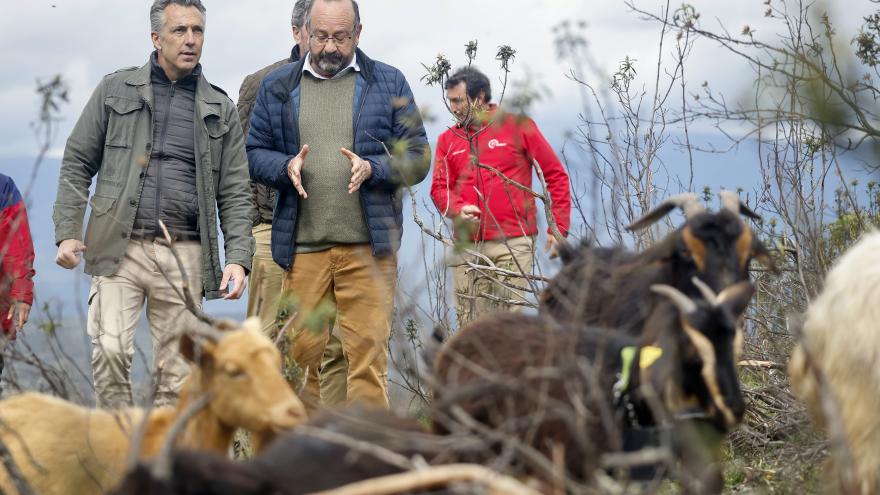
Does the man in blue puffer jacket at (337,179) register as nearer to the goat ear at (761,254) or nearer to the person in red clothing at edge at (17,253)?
the person in red clothing at edge at (17,253)

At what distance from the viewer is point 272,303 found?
9.41 meters

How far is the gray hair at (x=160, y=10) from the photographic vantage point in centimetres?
822

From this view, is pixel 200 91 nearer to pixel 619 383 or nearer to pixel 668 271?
pixel 668 271

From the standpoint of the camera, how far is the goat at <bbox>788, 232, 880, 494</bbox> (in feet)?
17.0

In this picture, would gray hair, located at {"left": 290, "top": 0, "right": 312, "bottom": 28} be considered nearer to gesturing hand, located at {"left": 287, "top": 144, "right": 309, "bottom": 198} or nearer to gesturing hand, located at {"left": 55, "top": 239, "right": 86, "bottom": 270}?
gesturing hand, located at {"left": 287, "top": 144, "right": 309, "bottom": 198}

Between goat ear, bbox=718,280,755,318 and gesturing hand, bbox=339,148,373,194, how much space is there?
2.98 m

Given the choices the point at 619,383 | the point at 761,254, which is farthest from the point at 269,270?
the point at 619,383

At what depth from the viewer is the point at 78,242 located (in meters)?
7.84

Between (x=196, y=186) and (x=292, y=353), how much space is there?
1253mm

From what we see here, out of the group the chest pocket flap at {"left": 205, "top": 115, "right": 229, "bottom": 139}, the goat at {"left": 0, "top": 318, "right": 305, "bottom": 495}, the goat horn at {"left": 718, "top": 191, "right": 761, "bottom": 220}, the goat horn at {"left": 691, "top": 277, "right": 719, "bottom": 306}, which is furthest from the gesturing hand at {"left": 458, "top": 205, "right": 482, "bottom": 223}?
the goat at {"left": 0, "top": 318, "right": 305, "bottom": 495}

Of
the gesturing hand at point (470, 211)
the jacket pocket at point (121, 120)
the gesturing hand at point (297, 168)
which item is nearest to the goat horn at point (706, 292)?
the gesturing hand at point (470, 211)

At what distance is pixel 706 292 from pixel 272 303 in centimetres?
443

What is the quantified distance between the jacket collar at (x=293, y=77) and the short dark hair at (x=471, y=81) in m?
1.32

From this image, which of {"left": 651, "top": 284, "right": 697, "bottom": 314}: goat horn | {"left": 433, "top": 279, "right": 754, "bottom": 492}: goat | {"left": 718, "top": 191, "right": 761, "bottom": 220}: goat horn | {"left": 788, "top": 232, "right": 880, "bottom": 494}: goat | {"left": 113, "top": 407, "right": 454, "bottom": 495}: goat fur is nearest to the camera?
{"left": 113, "top": 407, "right": 454, "bottom": 495}: goat fur
